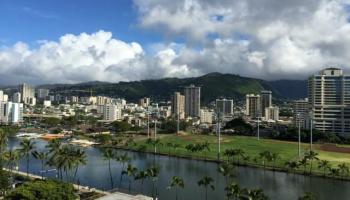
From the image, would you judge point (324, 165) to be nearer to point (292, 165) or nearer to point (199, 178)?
point (292, 165)

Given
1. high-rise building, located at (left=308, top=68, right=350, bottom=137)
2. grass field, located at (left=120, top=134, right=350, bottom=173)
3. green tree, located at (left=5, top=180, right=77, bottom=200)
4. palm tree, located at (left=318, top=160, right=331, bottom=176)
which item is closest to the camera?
green tree, located at (left=5, top=180, right=77, bottom=200)

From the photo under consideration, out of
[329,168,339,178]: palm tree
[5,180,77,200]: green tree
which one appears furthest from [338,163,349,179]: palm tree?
[5,180,77,200]: green tree

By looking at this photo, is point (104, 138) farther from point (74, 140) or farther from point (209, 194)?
point (209, 194)

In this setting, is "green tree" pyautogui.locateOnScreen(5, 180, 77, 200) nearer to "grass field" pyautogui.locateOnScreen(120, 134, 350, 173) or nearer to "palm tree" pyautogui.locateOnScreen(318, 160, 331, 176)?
"palm tree" pyautogui.locateOnScreen(318, 160, 331, 176)

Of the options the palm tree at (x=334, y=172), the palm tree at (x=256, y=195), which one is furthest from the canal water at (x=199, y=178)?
the palm tree at (x=256, y=195)

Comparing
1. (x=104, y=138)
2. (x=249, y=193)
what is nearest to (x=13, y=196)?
(x=249, y=193)

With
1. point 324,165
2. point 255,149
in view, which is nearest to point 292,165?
point 324,165
